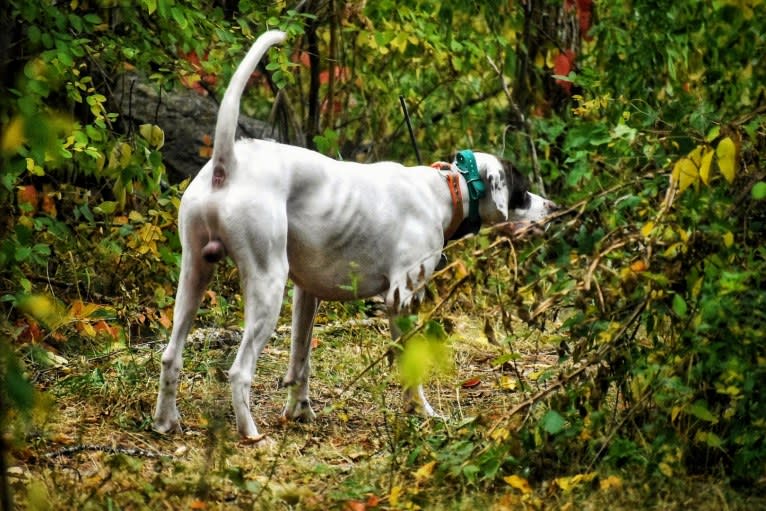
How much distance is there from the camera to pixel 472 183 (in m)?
5.76

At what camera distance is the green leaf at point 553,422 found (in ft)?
13.0

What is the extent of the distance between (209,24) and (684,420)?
3617 mm

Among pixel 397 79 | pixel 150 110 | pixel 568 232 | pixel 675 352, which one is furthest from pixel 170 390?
pixel 397 79

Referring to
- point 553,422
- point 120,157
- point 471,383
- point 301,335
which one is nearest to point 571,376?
point 553,422

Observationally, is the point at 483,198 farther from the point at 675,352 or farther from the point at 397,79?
the point at 397,79

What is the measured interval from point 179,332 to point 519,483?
1.76m

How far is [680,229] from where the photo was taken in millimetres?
3889

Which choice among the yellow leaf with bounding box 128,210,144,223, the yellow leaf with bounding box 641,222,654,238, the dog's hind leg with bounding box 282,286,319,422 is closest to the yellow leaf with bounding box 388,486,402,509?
the yellow leaf with bounding box 641,222,654,238

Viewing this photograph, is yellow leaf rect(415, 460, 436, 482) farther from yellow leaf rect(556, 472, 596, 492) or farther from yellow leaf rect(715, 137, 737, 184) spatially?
yellow leaf rect(715, 137, 737, 184)

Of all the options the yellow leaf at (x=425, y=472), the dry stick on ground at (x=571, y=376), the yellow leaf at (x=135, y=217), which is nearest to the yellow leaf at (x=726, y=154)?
the dry stick on ground at (x=571, y=376)

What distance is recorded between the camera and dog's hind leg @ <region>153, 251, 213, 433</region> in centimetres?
489

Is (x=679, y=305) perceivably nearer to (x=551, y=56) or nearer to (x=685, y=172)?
Result: (x=685, y=172)

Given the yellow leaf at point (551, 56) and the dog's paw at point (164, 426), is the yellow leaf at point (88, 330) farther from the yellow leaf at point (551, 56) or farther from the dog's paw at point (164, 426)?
the yellow leaf at point (551, 56)

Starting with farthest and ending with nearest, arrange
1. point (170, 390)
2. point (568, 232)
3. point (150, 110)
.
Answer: point (150, 110) → point (170, 390) → point (568, 232)
